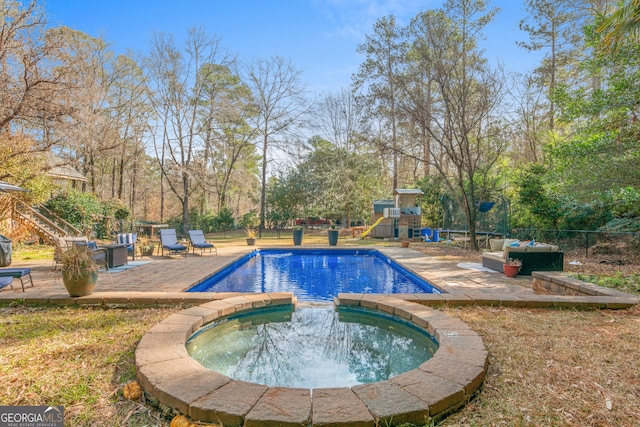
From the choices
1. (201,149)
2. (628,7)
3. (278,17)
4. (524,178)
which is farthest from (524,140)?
(201,149)

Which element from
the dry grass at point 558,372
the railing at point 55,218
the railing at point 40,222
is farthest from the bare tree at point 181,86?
the dry grass at point 558,372

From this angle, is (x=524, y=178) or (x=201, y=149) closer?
(x=524, y=178)

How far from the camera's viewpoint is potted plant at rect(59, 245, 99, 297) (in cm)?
431

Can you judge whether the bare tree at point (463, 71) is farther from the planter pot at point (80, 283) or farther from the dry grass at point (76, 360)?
the dry grass at point (76, 360)

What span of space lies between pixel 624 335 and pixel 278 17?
11.4 metres

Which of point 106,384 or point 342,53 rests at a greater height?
point 342,53

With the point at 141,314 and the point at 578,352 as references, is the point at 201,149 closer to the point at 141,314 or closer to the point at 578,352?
the point at 141,314

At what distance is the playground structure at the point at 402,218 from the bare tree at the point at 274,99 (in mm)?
7602

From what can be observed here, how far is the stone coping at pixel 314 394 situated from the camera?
185 centimetres

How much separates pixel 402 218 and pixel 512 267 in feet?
30.6

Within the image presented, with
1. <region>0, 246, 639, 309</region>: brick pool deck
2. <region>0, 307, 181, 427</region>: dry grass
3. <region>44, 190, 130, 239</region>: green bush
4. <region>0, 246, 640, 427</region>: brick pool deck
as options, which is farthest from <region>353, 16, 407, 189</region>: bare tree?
<region>44, 190, 130, 239</region>: green bush

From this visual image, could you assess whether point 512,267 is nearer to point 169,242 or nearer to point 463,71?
point 463,71

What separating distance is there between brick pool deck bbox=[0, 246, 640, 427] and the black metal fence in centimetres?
569

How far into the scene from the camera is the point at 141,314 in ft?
13.4
